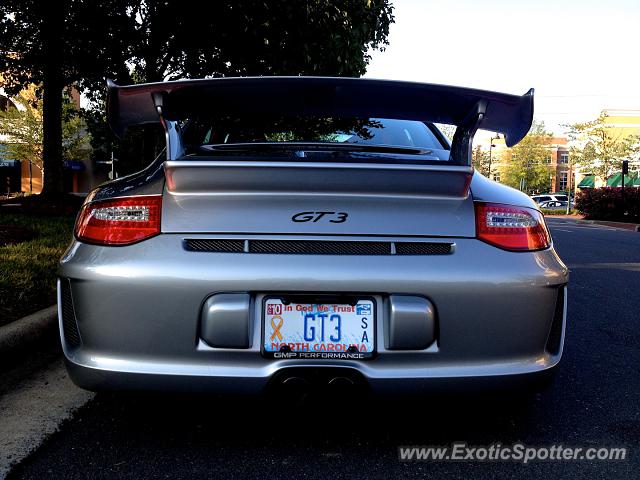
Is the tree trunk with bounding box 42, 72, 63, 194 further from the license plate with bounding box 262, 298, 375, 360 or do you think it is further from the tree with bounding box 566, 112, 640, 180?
the tree with bounding box 566, 112, 640, 180

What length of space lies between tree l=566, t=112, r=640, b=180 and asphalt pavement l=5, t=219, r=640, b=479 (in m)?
49.8

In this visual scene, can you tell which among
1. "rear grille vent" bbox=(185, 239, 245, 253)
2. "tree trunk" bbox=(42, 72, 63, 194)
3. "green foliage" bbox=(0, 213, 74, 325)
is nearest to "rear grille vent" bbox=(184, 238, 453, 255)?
"rear grille vent" bbox=(185, 239, 245, 253)

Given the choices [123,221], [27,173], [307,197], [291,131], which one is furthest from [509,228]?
[27,173]

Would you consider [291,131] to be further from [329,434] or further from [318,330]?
[329,434]

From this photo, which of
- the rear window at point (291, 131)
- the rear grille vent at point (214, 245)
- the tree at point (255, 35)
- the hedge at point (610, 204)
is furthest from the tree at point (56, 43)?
the hedge at point (610, 204)

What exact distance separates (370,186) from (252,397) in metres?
0.82

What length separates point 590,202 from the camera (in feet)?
95.9

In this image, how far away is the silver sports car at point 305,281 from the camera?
77.3 inches

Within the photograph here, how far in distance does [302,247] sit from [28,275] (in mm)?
3225

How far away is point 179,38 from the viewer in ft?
38.4

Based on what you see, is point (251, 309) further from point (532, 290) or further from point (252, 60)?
point (252, 60)

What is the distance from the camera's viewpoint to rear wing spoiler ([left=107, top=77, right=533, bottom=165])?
2201 mm

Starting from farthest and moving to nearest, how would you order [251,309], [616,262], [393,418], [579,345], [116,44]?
1. [116,44]
2. [616,262]
3. [579,345]
4. [393,418]
5. [251,309]

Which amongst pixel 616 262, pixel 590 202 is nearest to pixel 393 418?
pixel 616 262
